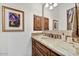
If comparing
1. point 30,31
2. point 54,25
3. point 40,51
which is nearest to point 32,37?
point 30,31

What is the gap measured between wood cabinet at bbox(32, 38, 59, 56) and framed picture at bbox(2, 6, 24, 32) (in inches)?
9.4

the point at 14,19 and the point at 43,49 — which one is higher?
the point at 14,19

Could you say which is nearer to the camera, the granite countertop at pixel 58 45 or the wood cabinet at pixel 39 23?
the granite countertop at pixel 58 45

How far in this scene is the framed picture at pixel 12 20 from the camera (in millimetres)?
1693

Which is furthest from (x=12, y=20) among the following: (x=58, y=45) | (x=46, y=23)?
(x=58, y=45)

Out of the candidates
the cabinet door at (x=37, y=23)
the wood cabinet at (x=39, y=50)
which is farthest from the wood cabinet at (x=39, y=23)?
the wood cabinet at (x=39, y=50)

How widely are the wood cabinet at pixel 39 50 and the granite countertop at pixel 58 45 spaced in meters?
0.04

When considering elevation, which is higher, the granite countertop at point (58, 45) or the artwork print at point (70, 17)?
the artwork print at point (70, 17)

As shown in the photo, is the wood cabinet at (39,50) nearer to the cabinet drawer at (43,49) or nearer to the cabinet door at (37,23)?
the cabinet drawer at (43,49)

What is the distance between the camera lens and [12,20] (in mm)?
1708

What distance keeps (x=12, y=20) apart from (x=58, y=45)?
1.99 feet

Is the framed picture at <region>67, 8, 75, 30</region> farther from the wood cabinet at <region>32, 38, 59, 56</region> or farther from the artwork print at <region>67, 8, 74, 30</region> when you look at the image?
the wood cabinet at <region>32, 38, 59, 56</region>

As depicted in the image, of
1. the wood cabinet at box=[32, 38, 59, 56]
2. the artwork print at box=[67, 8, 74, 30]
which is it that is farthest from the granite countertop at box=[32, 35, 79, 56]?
the artwork print at box=[67, 8, 74, 30]

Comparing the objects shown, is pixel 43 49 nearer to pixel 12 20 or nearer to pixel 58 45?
pixel 58 45
